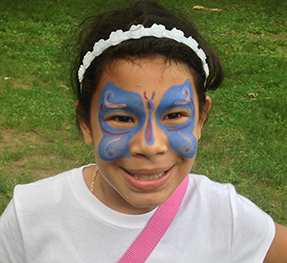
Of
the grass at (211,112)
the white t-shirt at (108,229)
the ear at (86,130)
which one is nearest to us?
the white t-shirt at (108,229)

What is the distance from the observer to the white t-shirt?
71.8 inches

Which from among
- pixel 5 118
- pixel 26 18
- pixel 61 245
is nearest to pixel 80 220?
pixel 61 245

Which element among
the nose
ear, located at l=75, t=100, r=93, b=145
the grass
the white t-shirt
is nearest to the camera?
the nose

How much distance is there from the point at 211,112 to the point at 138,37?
3.60m

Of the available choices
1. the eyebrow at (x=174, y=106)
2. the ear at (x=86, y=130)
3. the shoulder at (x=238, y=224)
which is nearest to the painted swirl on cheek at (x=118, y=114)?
the eyebrow at (x=174, y=106)

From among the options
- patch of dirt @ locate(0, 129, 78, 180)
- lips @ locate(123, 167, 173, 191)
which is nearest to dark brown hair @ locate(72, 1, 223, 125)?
lips @ locate(123, 167, 173, 191)

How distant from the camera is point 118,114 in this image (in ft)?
5.64

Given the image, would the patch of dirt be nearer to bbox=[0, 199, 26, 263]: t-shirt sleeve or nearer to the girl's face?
bbox=[0, 199, 26, 263]: t-shirt sleeve

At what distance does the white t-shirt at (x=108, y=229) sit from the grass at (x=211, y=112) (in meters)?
1.09

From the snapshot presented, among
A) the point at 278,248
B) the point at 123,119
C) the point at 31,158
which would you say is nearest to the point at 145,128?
the point at 123,119

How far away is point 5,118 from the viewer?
4.82 meters

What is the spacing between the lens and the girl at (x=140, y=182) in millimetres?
1681

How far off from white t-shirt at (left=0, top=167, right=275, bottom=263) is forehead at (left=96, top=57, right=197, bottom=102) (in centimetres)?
59

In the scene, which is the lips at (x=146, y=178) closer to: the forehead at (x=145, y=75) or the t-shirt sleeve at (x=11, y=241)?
the forehead at (x=145, y=75)
